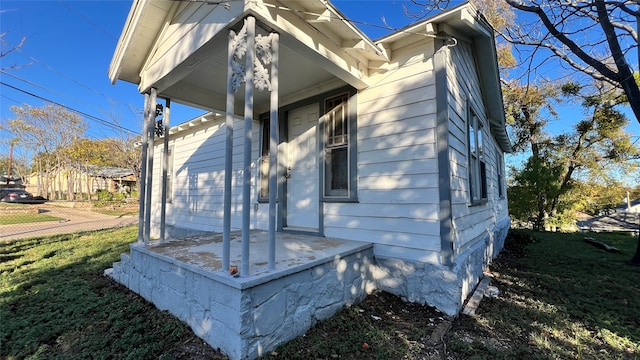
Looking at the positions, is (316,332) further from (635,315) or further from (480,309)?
(635,315)

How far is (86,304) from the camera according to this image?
10.4 ft

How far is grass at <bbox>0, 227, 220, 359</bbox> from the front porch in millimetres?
197

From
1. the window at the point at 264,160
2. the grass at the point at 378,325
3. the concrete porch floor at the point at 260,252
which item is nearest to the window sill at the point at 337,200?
the concrete porch floor at the point at 260,252

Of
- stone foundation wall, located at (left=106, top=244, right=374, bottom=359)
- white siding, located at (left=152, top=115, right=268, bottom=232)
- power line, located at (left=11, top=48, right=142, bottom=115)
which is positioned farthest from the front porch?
power line, located at (left=11, top=48, right=142, bottom=115)

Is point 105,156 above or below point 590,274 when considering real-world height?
above

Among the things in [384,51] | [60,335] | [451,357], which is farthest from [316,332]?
[384,51]

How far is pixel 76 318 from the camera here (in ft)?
9.37

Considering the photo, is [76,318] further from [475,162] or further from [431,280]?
[475,162]

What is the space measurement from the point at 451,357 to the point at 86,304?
3.85m

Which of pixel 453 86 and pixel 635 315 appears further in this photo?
pixel 453 86

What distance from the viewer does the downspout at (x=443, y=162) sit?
3121mm

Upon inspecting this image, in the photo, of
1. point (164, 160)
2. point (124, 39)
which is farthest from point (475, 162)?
point (124, 39)

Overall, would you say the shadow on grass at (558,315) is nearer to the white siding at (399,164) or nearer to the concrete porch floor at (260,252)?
the white siding at (399,164)

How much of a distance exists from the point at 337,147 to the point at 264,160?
5.69ft
